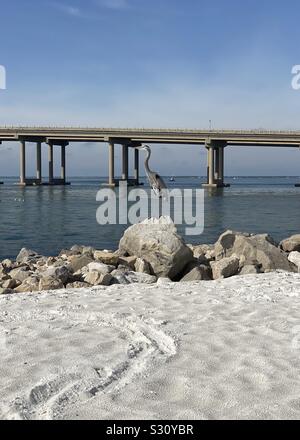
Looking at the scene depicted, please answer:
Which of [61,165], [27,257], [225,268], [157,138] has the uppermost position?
[157,138]

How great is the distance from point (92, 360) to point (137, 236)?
5.84 m

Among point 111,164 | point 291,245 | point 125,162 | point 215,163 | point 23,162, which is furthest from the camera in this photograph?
point 23,162

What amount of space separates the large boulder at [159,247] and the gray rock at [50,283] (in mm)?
1936

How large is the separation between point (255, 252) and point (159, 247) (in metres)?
2.12

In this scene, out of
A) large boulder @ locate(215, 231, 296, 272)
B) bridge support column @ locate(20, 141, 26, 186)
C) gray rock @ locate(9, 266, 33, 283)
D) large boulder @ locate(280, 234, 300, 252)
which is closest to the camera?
gray rock @ locate(9, 266, 33, 283)

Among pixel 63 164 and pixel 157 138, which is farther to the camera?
pixel 63 164

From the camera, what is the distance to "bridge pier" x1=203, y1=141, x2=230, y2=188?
77.1 meters

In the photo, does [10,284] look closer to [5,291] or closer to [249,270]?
[5,291]

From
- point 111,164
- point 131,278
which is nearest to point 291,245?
point 131,278

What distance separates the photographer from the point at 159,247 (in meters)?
9.77

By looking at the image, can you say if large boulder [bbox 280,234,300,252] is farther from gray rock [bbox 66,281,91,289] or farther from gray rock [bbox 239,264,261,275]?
gray rock [bbox 66,281,91,289]

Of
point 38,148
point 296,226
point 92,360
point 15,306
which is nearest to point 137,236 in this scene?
point 15,306

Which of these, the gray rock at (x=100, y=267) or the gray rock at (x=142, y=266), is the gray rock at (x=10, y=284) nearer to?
the gray rock at (x=100, y=267)

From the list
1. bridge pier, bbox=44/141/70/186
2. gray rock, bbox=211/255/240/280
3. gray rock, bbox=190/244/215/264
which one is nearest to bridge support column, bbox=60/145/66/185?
bridge pier, bbox=44/141/70/186
